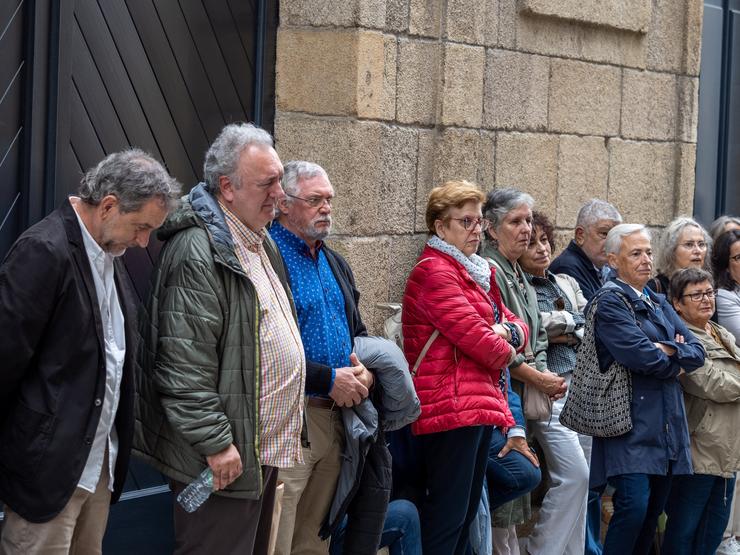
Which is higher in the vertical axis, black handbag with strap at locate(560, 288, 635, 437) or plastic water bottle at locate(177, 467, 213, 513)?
black handbag with strap at locate(560, 288, 635, 437)

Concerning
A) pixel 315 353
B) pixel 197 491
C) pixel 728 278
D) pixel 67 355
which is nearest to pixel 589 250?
pixel 728 278

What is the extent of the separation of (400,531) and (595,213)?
262 centimetres

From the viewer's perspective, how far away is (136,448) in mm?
4398

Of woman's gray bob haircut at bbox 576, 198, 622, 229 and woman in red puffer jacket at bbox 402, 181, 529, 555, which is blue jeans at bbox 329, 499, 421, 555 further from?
woman's gray bob haircut at bbox 576, 198, 622, 229

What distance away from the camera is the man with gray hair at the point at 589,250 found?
718 centimetres

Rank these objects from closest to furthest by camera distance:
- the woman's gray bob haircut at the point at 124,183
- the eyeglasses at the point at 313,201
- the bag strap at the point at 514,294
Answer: the woman's gray bob haircut at the point at 124,183 < the eyeglasses at the point at 313,201 < the bag strap at the point at 514,294

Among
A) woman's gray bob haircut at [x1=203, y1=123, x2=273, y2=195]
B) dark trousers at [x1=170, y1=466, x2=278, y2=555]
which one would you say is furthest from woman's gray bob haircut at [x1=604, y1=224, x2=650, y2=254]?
dark trousers at [x1=170, y1=466, x2=278, y2=555]

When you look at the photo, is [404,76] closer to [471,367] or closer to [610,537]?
[471,367]

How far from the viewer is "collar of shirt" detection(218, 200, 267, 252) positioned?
14.9 ft

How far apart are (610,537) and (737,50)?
5477 millimetres

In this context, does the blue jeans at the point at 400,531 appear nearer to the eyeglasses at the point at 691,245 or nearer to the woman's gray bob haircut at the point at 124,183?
the woman's gray bob haircut at the point at 124,183

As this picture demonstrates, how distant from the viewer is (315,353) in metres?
4.95

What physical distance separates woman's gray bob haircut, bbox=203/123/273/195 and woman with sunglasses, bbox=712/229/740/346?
12.1 feet

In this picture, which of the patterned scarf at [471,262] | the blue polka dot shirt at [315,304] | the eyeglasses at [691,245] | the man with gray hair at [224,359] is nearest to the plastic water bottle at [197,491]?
the man with gray hair at [224,359]
